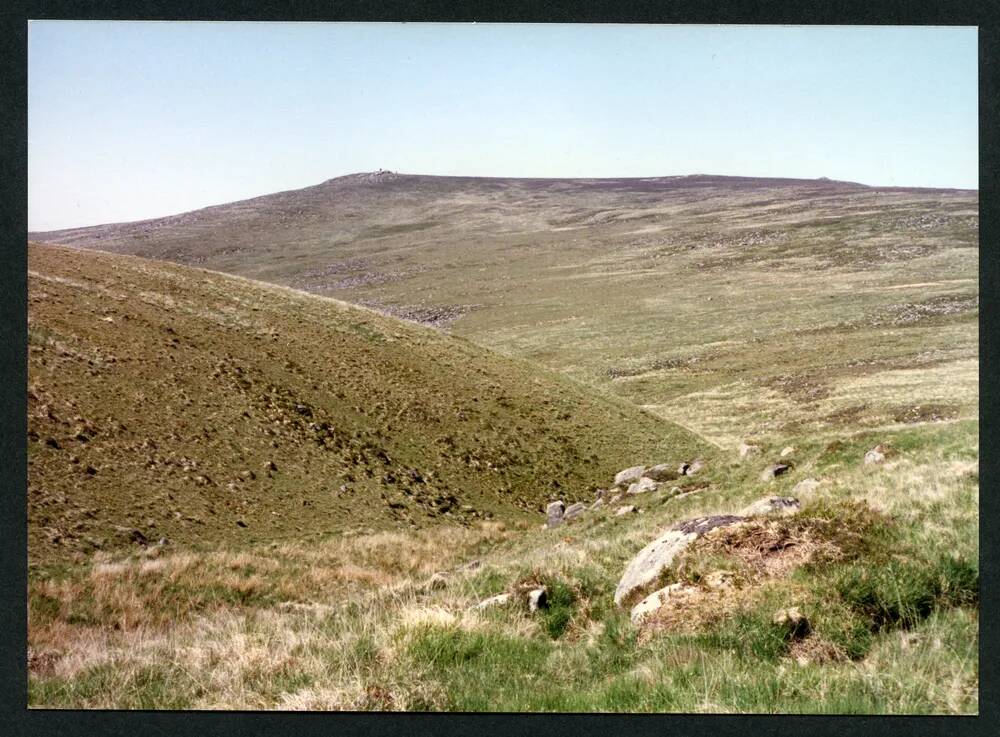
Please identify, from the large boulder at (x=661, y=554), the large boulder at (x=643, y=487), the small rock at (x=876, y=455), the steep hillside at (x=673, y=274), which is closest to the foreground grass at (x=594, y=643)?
the large boulder at (x=661, y=554)

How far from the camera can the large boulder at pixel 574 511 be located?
1866 cm

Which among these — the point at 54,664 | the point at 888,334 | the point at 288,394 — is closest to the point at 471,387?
the point at 288,394

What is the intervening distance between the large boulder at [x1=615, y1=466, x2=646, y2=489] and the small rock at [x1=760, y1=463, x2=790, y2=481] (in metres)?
5.15

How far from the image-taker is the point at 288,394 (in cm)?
2067

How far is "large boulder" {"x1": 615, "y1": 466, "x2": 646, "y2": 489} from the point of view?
71.2 ft

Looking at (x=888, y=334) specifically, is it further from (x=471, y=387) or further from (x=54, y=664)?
(x=54, y=664)

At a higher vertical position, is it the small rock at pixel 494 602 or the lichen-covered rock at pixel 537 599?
the lichen-covered rock at pixel 537 599

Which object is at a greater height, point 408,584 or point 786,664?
point 786,664

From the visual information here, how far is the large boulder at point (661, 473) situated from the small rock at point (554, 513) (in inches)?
129

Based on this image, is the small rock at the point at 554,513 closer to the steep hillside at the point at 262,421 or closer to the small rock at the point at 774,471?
the steep hillside at the point at 262,421

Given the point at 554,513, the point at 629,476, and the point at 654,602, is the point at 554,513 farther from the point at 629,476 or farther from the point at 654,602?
the point at 654,602

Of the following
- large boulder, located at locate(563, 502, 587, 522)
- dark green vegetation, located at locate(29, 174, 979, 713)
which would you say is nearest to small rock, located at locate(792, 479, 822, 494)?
dark green vegetation, located at locate(29, 174, 979, 713)

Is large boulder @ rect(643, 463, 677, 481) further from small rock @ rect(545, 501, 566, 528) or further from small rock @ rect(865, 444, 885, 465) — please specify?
small rock @ rect(865, 444, 885, 465)

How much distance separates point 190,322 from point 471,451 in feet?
31.9
